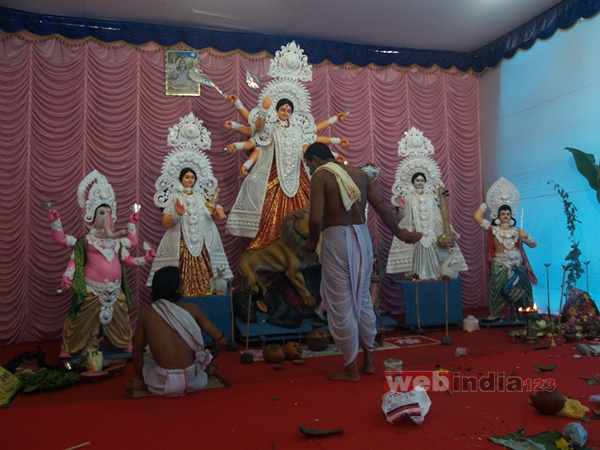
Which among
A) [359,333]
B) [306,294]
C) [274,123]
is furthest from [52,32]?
[359,333]

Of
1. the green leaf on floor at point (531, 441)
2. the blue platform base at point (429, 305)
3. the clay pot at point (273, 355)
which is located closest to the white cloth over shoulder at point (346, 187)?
the clay pot at point (273, 355)

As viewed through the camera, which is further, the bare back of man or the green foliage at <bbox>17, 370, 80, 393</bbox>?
the green foliage at <bbox>17, 370, 80, 393</bbox>

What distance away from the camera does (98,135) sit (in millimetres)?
6332

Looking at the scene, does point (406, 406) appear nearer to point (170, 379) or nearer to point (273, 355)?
point (170, 379)

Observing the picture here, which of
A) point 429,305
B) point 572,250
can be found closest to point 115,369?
point 429,305

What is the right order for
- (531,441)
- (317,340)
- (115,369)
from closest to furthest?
(531,441)
(115,369)
(317,340)

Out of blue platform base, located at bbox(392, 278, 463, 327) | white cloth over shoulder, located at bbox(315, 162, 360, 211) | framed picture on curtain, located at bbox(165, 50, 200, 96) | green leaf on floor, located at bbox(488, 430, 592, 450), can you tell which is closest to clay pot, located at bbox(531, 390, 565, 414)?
green leaf on floor, located at bbox(488, 430, 592, 450)

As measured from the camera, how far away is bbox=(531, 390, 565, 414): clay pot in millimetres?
2771

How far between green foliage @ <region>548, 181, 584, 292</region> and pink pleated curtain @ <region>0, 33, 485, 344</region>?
2.32m

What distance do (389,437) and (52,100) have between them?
18.5 feet

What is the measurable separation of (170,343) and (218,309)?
1.98m

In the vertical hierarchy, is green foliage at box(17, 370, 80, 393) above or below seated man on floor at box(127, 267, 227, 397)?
below

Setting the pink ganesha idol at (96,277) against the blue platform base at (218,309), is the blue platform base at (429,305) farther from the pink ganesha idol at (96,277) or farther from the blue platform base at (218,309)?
the pink ganesha idol at (96,277)

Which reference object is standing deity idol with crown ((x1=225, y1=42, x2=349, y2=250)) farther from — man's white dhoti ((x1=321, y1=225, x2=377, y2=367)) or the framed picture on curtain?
man's white dhoti ((x1=321, y1=225, x2=377, y2=367))
